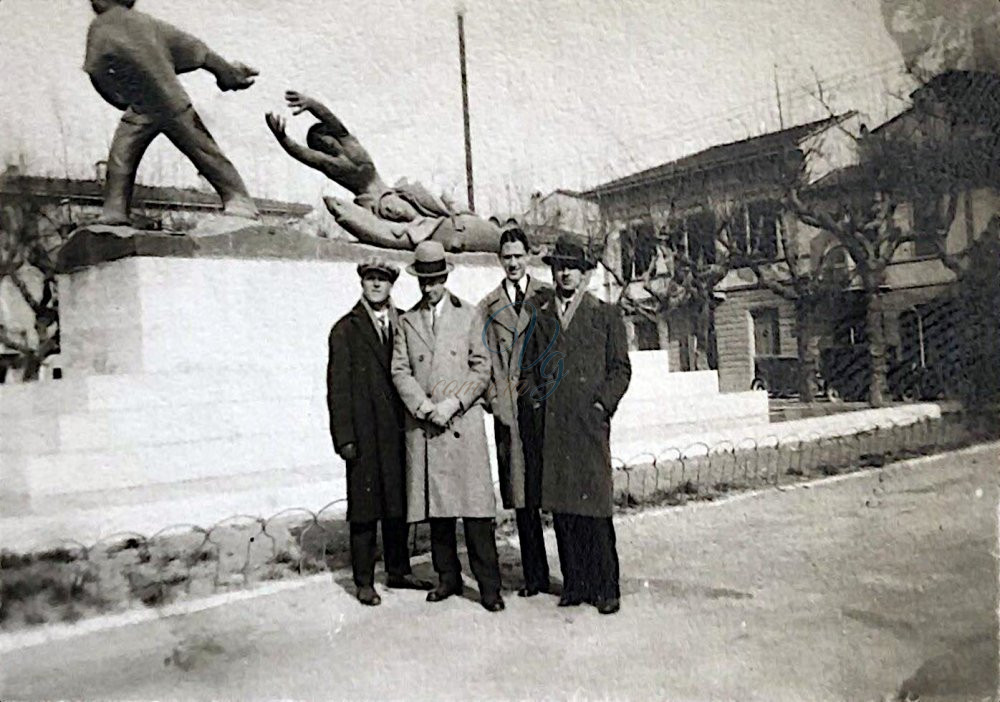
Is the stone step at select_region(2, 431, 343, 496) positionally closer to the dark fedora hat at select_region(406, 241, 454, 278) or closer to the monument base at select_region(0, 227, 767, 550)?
the monument base at select_region(0, 227, 767, 550)

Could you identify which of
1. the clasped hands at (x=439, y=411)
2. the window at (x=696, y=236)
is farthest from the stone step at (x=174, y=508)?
the window at (x=696, y=236)

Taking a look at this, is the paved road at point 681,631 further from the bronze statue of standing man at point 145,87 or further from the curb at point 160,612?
the bronze statue of standing man at point 145,87

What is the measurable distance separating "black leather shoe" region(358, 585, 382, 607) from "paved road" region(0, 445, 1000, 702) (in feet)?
0.14

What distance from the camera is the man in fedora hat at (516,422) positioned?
130 inches

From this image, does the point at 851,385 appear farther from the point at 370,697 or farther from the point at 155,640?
the point at 155,640

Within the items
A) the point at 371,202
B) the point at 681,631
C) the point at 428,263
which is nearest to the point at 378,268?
the point at 428,263

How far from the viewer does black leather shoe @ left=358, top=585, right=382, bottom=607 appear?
3193 millimetres

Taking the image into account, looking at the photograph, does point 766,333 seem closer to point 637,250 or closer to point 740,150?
point 637,250

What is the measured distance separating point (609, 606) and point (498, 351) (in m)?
0.96

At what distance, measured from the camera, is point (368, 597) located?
320cm

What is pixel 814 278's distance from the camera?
12.1ft

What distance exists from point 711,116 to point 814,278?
0.76 meters

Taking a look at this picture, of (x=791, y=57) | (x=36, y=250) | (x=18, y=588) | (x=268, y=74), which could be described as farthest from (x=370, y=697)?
(x=791, y=57)

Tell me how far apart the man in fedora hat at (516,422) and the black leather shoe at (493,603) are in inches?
4.1
